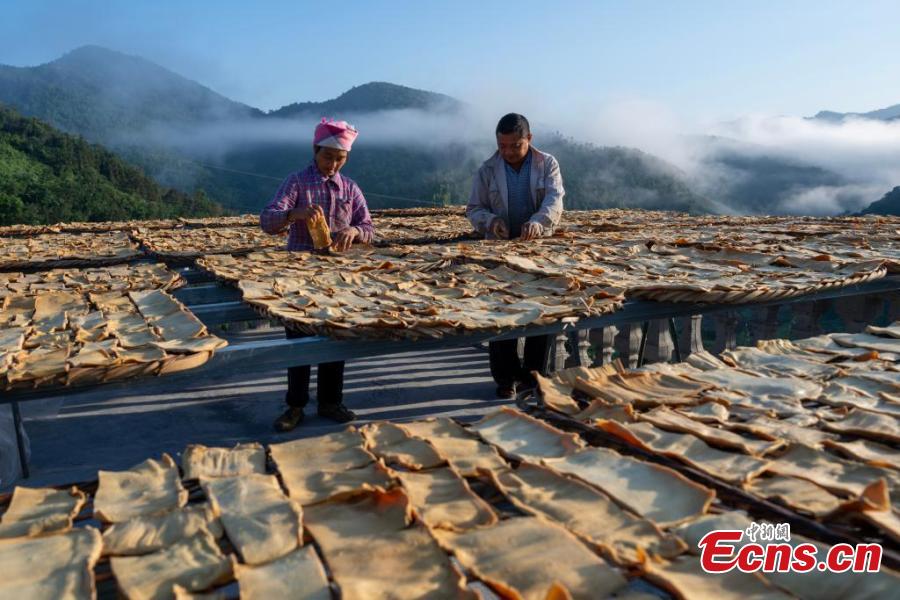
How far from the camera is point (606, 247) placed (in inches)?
142

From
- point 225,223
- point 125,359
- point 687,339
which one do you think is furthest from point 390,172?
point 125,359

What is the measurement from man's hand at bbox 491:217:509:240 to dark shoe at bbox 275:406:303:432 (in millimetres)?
1548

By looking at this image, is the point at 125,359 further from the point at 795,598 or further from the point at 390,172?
the point at 390,172

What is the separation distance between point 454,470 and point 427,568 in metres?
0.31

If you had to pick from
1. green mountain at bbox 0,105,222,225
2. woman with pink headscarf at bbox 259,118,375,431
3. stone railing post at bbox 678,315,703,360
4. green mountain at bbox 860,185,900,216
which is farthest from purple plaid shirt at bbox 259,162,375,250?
green mountain at bbox 860,185,900,216

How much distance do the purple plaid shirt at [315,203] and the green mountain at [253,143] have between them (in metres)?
10.6

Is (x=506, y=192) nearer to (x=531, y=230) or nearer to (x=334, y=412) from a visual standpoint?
(x=531, y=230)

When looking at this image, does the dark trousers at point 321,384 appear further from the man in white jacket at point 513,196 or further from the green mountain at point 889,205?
the green mountain at point 889,205

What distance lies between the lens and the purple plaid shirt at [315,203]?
3317 mm

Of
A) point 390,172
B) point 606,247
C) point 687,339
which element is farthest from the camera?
point 390,172

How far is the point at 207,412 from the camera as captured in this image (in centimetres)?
411

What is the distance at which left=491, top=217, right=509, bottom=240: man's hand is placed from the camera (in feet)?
13.4

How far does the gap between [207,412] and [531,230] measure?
2182 mm

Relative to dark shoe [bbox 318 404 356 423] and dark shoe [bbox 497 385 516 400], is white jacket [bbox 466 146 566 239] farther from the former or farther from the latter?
dark shoe [bbox 318 404 356 423]
